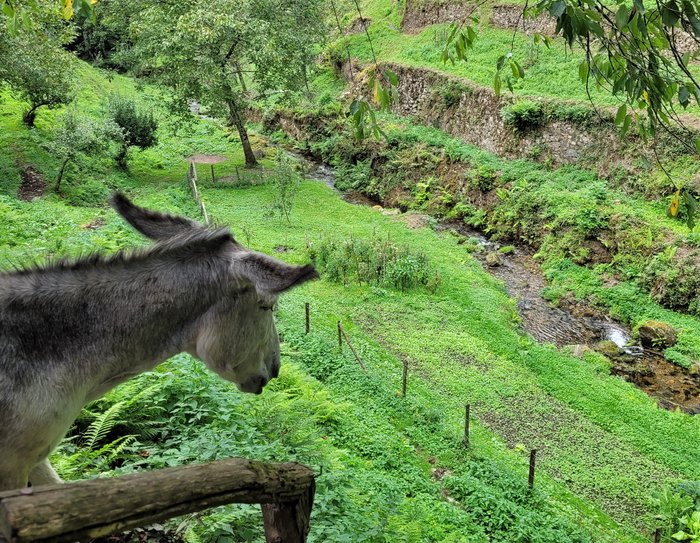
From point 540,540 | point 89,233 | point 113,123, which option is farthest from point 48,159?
point 540,540

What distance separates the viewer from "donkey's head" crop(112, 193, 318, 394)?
2564 mm

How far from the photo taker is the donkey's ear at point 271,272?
8.02ft

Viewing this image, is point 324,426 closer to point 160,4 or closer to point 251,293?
point 251,293

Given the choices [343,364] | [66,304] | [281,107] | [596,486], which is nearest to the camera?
[66,304]

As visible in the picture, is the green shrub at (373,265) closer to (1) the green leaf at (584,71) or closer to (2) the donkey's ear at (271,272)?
(1) the green leaf at (584,71)

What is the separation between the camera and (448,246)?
21.2 meters

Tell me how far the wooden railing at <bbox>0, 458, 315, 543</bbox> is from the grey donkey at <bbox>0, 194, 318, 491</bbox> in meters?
0.72

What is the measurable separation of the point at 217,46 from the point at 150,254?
77.2 ft

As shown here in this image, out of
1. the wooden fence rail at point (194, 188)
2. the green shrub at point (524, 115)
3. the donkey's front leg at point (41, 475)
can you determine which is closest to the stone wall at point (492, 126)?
the green shrub at point (524, 115)

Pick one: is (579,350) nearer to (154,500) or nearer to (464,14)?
(154,500)

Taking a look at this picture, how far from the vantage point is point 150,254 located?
280 cm

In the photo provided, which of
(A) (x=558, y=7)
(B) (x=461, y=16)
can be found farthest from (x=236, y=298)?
(B) (x=461, y=16)

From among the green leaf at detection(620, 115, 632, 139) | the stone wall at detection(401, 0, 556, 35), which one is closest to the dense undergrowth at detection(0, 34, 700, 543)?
the green leaf at detection(620, 115, 632, 139)

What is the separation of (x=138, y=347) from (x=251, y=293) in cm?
62
